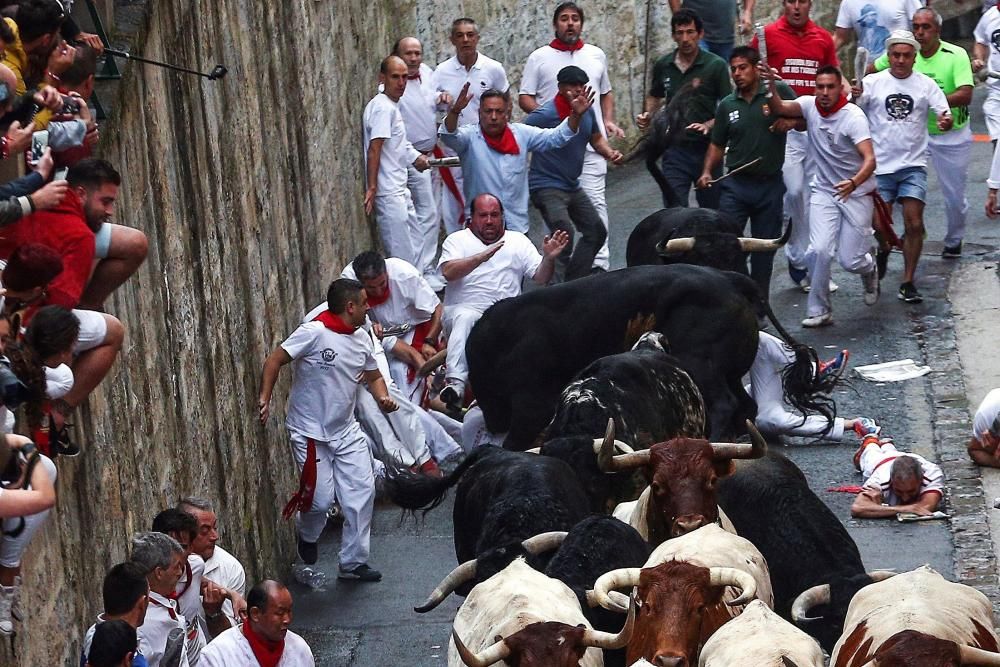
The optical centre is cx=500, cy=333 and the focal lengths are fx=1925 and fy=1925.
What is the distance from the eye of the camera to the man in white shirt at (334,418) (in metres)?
11.7

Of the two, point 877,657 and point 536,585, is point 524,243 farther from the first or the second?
point 877,657

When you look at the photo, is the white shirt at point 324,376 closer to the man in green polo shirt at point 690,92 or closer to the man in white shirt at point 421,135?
the man in white shirt at point 421,135

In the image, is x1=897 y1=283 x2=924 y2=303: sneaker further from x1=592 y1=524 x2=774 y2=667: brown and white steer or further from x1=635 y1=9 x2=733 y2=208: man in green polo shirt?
x1=592 y1=524 x2=774 y2=667: brown and white steer

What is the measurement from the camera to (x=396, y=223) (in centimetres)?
1579

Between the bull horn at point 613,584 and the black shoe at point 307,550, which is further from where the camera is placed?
the black shoe at point 307,550

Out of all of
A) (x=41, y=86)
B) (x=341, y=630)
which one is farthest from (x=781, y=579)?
(x=41, y=86)

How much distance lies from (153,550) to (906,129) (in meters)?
9.28

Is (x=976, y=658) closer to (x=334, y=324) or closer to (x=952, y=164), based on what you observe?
(x=334, y=324)

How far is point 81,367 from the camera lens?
7.95 metres

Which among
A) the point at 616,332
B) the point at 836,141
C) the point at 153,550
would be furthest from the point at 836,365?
the point at 153,550

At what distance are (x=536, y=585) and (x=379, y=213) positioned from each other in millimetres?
7973

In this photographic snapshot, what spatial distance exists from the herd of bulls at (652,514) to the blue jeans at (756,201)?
1.38m

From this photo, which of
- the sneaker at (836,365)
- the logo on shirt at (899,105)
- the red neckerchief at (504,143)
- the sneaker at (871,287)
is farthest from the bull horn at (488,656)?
the logo on shirt at (899,105)

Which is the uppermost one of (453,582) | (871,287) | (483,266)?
(483,266)
